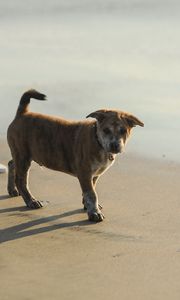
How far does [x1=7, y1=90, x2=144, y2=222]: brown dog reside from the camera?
750 centimetres

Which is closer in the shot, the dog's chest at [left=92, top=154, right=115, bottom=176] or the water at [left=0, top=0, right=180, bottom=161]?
the dog's chest at [left=92, top=154, right=115, bottom=176]

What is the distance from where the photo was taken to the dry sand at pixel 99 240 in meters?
5.86

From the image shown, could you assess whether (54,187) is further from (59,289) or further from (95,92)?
(95,92)

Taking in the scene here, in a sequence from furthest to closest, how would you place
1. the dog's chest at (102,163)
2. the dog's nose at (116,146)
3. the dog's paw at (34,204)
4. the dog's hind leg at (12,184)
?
the dog's hind leg at (12,184) → the dog's paw at (34,204) → the dog's chest at (102,163) → the dog's nose at (116,146)

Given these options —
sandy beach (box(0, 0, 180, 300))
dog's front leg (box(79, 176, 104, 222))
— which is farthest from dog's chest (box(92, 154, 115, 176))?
sandy beach (box(0, 0, 180, 300))

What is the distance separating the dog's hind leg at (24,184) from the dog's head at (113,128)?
0.92 meters

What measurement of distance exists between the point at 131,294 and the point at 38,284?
2.13 ft

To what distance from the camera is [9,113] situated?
11.7 metres

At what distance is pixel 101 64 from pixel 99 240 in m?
7.90

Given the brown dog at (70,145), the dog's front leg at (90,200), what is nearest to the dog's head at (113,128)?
the brown dog at (70,145)

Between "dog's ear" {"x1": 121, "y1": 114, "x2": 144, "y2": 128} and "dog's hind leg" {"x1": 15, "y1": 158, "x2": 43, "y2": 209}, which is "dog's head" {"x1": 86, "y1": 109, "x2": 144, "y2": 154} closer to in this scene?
"dog's ear" {"x1": 121, "y1": 114, "x2": 144, "y2": 128}

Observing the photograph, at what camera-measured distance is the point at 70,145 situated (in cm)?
795

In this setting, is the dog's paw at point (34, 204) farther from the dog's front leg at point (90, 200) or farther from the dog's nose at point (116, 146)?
the dog's nose at point (116, 146)

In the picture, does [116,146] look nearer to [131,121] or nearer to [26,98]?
[131,121]
